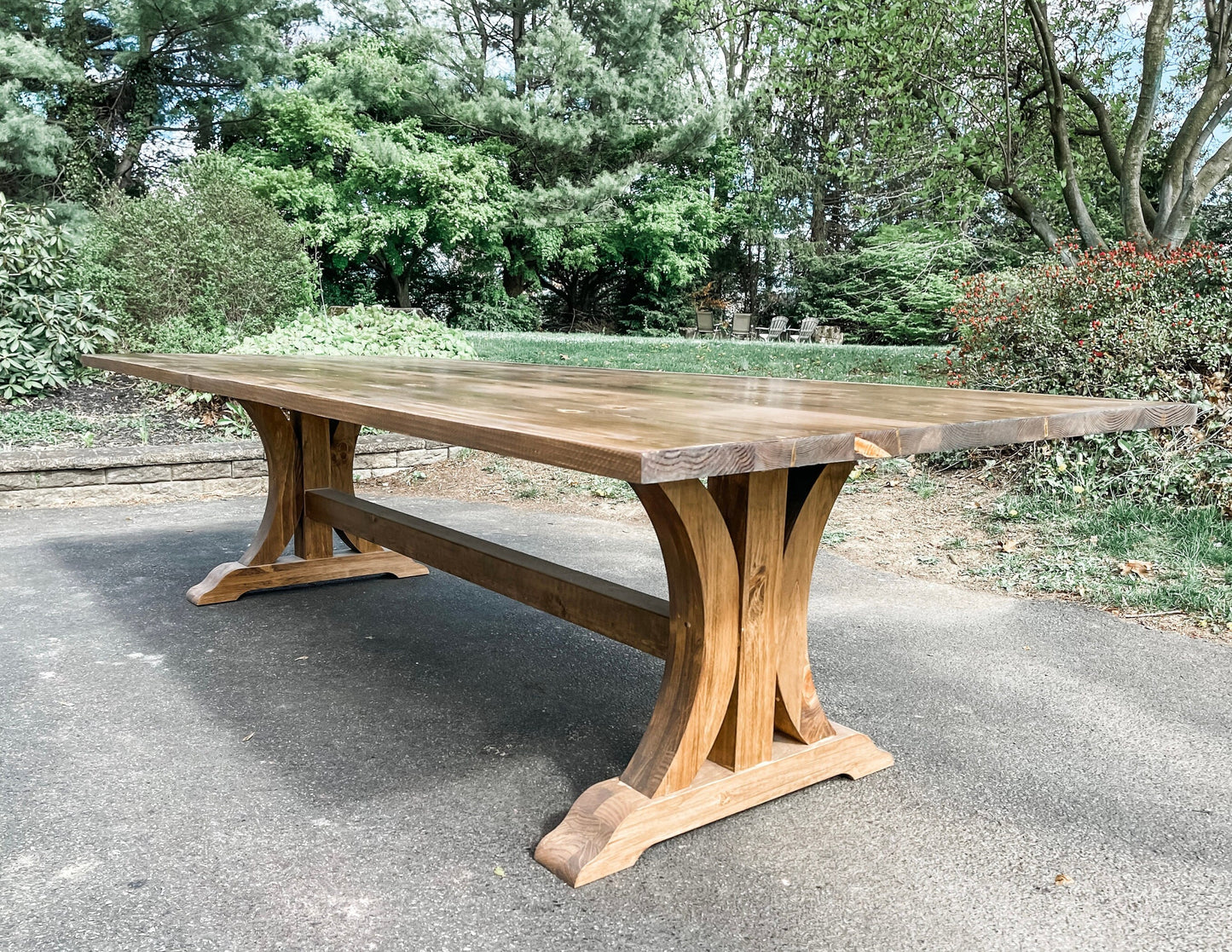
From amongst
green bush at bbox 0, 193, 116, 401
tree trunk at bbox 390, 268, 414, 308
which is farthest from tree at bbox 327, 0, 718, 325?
green bush at bbox 0, 193, 116, 401

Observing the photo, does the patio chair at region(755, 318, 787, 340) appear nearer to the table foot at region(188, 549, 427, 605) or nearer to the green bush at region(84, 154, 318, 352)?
the green bush at region(84, 154, 318, 352)

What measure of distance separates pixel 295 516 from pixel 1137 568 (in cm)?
338

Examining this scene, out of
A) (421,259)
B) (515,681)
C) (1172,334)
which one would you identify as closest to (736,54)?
(421,259)

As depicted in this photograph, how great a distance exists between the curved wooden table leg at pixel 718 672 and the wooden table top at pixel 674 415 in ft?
0.61

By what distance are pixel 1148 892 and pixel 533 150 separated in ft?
71.5

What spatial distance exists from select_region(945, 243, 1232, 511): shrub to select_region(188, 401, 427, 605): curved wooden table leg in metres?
3.54

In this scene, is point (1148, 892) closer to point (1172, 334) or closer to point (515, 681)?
point (515, 681)

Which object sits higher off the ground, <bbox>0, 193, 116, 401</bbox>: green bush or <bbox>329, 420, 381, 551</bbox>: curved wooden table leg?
<bbox>0, 193, 116, 401</bbox>: green bush

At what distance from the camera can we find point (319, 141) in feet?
64.5

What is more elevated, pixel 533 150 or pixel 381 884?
pixel 533 150

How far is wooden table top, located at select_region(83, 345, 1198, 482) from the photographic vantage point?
138cm

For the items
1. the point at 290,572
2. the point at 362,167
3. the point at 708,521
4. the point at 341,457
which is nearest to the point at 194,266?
the point at 341,457

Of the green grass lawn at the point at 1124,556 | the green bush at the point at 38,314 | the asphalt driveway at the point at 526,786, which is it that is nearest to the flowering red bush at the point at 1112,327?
the green grass lawn at the point at 1124,556

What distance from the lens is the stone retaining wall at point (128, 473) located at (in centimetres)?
519
